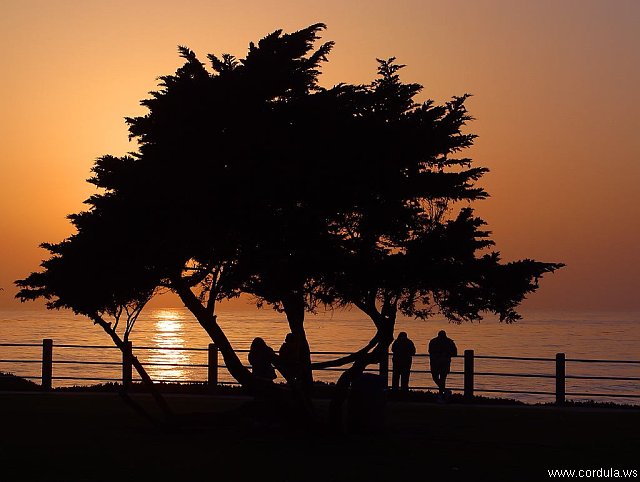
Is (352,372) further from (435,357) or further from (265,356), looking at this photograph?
(435,357)

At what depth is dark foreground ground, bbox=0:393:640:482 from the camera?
16234mm

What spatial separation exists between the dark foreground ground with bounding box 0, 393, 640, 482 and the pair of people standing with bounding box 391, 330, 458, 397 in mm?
3782

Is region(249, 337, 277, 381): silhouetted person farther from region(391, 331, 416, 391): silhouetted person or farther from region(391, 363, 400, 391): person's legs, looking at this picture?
region(391, 363, 400, 391): person's legs

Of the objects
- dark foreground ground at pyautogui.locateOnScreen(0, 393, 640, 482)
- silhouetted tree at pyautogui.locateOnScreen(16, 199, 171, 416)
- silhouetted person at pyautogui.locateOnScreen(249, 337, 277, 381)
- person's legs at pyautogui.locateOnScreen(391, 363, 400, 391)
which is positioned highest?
silhouetted tree at pyautogui.locateOnScreen(16, 199, 171, 416)

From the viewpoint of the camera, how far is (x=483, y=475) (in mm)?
16203

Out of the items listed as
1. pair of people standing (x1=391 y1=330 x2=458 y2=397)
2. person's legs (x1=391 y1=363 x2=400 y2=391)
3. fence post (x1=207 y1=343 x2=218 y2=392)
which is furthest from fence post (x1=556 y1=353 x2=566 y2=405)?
fence post (x1=207 y1=343 x2=218 y2=392)

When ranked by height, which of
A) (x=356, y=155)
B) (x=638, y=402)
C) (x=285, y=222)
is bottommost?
(x=638, y=402)

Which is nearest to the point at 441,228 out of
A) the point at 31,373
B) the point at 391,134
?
the point at 391,134

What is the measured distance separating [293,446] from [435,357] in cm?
1223

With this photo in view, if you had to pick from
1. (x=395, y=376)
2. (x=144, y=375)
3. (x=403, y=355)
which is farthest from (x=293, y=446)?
(x=395, y=376)

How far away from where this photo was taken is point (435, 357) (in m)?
31.2

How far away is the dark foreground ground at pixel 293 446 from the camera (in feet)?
53.3

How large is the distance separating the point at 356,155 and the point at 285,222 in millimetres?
1849

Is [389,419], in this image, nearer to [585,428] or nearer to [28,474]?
[585,428]
